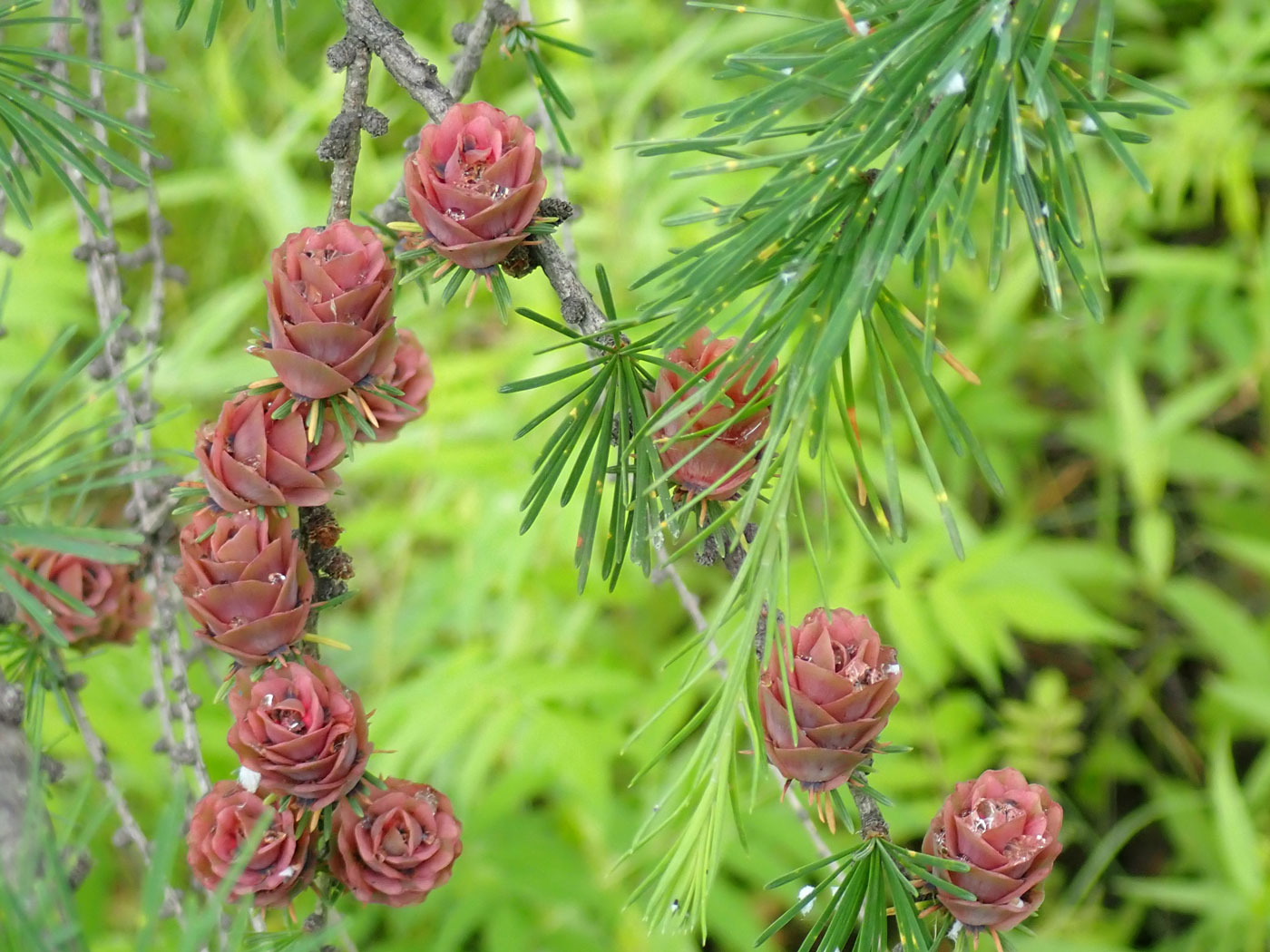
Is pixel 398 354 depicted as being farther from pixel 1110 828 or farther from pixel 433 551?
pixel 1110 828

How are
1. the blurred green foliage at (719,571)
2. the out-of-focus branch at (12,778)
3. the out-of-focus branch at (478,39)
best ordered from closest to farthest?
the out-of-focus branch at (12,778), the out-of-focus branch at (478,39), the blurred green foliage at (719,571)

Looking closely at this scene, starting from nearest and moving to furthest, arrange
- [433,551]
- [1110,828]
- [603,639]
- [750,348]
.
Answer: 1. [750,348]
2. [603,639]
3. [1110,828]
4. [433,551]

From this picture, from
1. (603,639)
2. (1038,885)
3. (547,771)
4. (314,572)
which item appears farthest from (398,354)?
(603,639)

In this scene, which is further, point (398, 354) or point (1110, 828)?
point (1110, 828)

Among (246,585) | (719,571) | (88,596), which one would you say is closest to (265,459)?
(246,585)

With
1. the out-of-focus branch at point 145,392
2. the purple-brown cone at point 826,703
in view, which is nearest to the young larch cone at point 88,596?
the out-of-focus branch at point 145,392

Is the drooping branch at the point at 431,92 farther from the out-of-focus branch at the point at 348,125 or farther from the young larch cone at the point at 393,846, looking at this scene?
the young larch cone at the point at 393,846

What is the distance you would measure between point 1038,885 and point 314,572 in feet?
0.72

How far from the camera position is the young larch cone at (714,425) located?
29 cm

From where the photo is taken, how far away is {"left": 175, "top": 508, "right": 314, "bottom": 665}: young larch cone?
0.29 m

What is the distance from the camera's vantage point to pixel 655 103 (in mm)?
1447

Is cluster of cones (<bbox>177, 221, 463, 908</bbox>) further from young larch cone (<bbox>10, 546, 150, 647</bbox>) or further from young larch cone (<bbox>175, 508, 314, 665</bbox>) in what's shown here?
young larch cone (<bbox>10, 546, 150, 647</bbox>)

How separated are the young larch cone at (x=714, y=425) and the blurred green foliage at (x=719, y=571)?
0.47 meters

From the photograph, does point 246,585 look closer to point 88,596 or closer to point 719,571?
point 88,596
